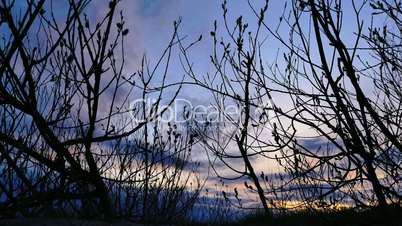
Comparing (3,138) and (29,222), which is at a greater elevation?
(3,138)

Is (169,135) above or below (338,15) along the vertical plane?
above

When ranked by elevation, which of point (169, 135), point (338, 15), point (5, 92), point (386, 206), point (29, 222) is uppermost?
point (169, 135)

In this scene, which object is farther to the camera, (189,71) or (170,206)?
(170,206)

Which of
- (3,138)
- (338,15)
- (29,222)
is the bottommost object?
(29,222)

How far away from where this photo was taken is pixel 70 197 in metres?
2.65

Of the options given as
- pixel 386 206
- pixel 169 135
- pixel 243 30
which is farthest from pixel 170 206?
pixel 386 206

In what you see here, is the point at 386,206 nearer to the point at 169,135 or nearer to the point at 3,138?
the point at 3,138

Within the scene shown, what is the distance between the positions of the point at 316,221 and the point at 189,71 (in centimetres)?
210

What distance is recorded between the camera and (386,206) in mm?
2766

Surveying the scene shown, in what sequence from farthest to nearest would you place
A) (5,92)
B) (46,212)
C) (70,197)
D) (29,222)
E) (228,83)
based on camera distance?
1. (228,83)
2. (46,212)
3. (70,197)
4. (5,92)
5. (29,222)

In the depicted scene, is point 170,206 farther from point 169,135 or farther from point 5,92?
point 5,92

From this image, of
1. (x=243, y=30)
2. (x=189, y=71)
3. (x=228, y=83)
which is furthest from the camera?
(x=243, y=30)

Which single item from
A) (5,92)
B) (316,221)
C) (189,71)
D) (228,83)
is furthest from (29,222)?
(228,83)

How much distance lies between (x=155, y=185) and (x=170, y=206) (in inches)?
16.7
